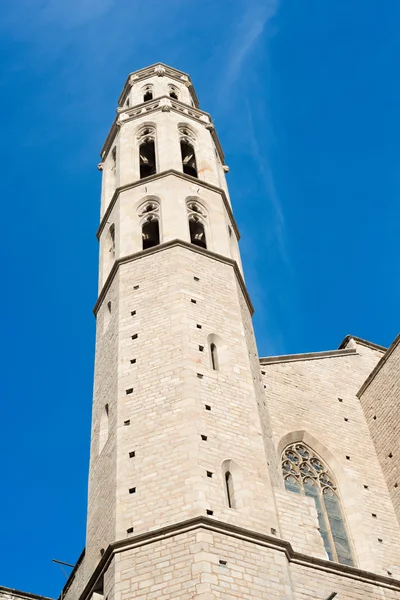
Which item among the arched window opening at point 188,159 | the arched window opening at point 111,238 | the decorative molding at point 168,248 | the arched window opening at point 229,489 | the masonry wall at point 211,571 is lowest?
the masonry wall at point 211,571

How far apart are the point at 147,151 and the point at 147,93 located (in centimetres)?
366

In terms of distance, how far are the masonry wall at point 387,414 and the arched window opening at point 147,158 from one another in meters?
7.81

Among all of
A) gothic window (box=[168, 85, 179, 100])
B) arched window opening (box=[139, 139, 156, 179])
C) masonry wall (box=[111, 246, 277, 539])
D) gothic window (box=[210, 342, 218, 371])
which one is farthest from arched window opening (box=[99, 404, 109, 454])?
gothic window (box=[168, 85, 179, 100])

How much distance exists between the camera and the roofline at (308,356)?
1975 centimetres

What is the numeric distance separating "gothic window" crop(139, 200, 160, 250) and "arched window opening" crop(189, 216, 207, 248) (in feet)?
2.43

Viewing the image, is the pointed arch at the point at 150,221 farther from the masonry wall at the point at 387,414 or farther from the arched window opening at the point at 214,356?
the masonry wall at the point at 387,414

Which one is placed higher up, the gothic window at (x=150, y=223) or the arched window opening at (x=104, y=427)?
the gothic window at (x=150, y=223)

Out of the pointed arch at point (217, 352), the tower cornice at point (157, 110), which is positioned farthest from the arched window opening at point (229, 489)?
the tower cornice at point (157, 110)

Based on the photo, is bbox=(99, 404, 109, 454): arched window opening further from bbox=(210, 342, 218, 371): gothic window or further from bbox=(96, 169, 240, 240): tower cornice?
bbox=(96, 169, 240, 240): tower cornice

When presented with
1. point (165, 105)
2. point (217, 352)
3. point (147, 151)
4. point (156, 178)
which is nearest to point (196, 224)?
point (156, 178)

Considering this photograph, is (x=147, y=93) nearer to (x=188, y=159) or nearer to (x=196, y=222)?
(x=188, y=159)

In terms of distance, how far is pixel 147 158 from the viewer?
24.2m

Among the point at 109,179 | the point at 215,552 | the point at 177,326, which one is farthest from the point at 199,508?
the point at 109,179

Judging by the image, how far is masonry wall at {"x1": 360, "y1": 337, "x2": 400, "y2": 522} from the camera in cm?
1798
